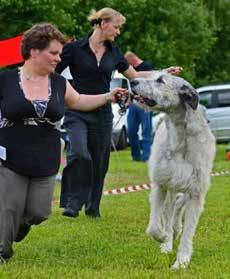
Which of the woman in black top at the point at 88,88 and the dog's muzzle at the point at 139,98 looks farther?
the woman in black top at the point at 88,88

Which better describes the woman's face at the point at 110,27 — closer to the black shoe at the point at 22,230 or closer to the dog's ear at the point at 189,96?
the dog's ear at the point at 189,96

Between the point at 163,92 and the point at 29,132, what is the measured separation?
3.81 feet

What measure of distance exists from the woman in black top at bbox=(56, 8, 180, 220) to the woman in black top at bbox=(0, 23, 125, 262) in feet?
7.16

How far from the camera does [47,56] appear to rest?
5898mm

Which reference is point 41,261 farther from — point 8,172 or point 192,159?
point 192,159

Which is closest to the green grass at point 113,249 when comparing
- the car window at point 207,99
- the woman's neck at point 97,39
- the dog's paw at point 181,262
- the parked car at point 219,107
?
the dog's paw at point 181,262

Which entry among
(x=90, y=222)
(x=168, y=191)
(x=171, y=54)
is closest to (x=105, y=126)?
(x=90, y=222)

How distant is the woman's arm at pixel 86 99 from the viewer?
6316 millimetres

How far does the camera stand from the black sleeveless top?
19.1 ft

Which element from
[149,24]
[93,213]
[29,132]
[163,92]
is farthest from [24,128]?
[149,24]

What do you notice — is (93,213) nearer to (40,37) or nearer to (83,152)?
(83,152)

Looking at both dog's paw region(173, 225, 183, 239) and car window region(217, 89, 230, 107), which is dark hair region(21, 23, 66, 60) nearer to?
dog's paw region(173, 225, 183, 239)

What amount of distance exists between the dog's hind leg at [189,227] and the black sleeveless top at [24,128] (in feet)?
4.00

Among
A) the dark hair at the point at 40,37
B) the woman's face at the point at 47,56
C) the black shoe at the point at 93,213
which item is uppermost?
the dark hair at the point at 40,37
